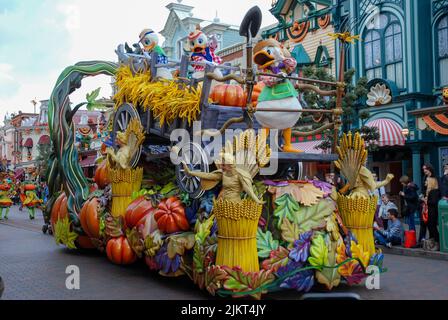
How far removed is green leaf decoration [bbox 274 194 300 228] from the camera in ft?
20.9

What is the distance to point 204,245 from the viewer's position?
6395mm

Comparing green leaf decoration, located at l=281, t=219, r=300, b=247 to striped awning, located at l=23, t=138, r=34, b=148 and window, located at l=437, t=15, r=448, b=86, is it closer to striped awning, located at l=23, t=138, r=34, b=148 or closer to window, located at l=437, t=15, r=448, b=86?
window, located at l=437, t=15, r=448, b=86

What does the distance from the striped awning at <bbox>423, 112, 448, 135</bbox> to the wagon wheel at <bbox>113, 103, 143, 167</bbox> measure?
7188 millimetres

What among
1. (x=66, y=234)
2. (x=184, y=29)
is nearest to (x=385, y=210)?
(x=66, y=234)

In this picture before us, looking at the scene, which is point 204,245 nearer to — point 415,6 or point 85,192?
point 85,192

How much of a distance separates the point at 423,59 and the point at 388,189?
4.27 metres

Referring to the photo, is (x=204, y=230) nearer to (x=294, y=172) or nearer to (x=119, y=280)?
(x=119, y=280)

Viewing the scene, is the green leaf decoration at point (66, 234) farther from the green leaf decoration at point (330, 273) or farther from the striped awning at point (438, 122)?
the striped awning at point (438, 122)

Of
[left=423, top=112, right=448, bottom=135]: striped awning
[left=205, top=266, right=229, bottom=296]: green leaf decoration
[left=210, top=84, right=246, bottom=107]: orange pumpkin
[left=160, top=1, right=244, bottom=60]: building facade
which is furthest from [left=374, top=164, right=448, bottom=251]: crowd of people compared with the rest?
[left=160, top=1, right=244, bottom=60]: building facade

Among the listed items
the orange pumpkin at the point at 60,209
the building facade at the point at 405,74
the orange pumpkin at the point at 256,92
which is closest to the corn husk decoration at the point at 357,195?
the orange pumpkin at the point at 256,92

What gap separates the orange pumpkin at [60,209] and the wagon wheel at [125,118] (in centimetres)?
218

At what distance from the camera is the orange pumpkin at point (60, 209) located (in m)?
10.3

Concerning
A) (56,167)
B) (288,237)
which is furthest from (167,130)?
(56,167)
